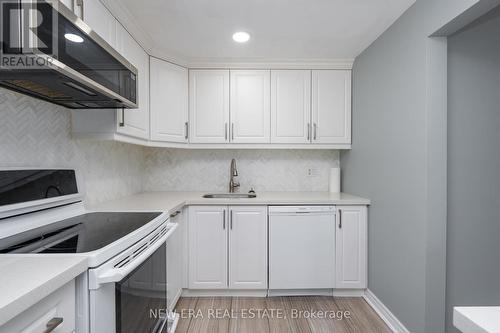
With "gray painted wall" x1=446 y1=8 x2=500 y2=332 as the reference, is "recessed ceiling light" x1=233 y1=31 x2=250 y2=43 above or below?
above

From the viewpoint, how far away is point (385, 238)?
6.71 feet

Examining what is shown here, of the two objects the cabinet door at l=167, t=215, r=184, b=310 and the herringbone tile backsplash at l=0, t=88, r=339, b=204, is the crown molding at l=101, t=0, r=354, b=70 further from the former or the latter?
the cabinet door at l=167, t=215, r=184, b=310

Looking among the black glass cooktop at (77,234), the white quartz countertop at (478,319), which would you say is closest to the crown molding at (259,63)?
the black glass cooktop at (77,234)

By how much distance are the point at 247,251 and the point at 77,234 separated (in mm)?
1473

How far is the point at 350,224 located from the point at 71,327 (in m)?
2.14

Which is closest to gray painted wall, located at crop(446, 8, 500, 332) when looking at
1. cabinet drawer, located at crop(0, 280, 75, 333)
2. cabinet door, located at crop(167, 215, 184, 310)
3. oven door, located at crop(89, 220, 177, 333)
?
oven door, located at crop(89, 220, 177, 333)

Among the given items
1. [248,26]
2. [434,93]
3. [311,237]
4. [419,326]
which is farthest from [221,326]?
[248,26]

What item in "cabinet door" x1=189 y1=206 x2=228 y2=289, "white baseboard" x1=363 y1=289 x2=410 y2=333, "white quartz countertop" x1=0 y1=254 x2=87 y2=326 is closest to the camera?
"white quartz countertop" x1=0 y1=254 x2=87 y2=326

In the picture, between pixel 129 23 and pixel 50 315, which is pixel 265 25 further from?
pixel 50 315

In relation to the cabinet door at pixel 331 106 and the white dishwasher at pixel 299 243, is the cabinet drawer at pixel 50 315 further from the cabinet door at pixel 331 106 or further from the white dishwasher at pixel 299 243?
the cabinet door at pixel 331 106

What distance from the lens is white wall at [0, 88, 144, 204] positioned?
1.26 meters

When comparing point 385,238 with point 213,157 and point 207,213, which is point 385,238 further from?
point 213,157

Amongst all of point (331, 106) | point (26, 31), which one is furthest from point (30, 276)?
point (331, 106)

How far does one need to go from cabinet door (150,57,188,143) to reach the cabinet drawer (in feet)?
5.55
